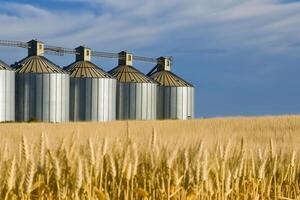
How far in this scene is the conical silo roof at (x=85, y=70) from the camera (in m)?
44.9

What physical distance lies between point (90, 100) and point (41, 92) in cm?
430

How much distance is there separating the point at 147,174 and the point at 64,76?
37.0m

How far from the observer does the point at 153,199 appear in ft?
17.3

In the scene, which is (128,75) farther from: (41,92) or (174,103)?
(41,92)

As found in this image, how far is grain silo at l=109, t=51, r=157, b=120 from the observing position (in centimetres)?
4688

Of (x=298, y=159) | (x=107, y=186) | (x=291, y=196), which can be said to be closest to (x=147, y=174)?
(x=107, y=186)

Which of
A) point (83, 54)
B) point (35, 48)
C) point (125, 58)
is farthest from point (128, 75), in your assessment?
point (35, 48)

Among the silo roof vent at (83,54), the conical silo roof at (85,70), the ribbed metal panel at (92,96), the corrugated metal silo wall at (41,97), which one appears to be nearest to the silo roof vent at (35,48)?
the conical silo roof at (85,70)

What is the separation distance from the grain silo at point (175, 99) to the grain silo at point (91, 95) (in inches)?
240

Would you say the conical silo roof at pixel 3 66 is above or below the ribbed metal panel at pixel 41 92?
above

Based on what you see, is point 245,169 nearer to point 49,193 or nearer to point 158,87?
point 49,193

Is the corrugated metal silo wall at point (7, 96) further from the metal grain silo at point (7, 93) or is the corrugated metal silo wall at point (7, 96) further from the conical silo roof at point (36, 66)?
the conical silo roof at point (36, 66)

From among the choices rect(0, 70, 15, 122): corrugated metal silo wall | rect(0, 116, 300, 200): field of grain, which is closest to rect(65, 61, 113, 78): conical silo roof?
rect(0, 70, 15, 122): corrugated metal silo wall

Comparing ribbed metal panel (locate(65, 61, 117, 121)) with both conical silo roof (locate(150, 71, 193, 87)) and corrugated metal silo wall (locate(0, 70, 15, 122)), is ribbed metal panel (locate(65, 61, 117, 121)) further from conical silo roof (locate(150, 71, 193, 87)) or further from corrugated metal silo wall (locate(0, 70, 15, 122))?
conical silo roof (locate(150, 71, 193, 87))
